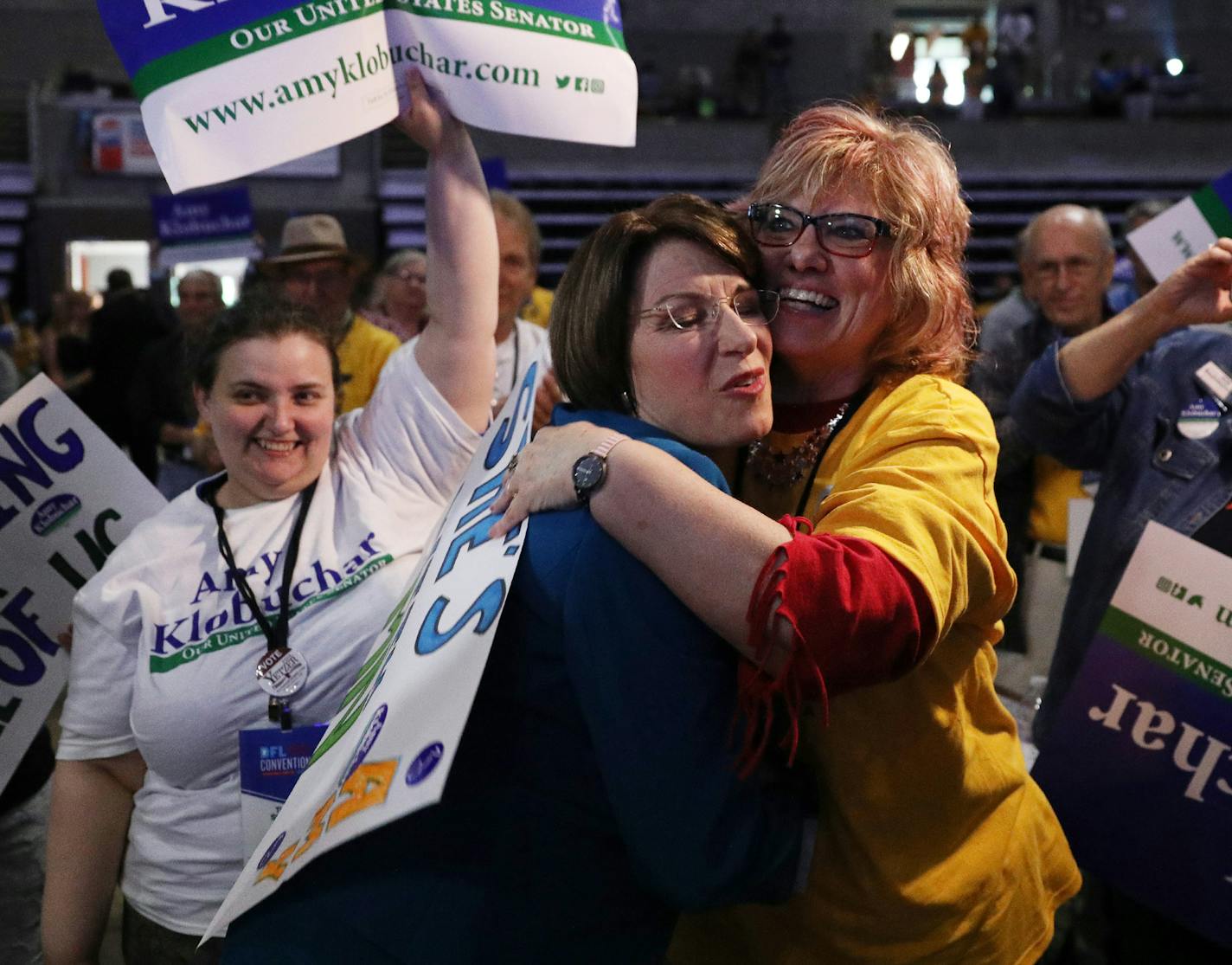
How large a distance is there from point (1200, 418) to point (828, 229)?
1.32m

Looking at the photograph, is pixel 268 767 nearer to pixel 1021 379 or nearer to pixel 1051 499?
pixel 1021 379

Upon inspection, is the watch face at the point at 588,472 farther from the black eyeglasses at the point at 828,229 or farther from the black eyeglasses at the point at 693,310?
the black eyeglasses at the point at 828,229

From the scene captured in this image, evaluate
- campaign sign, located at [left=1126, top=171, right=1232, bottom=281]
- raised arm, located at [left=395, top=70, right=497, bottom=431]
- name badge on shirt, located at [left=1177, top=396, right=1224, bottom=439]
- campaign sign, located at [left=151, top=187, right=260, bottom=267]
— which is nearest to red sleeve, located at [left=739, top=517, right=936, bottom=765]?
raised arm, located at [left=395, top=70, right=497, bottom=431]

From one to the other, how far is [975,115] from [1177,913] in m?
16.8

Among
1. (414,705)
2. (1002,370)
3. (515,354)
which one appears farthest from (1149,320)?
(515,354)

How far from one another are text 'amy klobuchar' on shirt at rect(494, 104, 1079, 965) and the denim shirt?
95 centimetres

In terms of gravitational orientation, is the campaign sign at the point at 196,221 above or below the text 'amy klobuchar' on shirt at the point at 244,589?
above

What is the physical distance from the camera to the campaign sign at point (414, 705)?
1192mm

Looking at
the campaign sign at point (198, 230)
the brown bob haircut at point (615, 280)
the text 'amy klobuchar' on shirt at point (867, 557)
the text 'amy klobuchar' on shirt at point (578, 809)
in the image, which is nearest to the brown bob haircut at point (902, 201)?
the text 'amy klobuchar' on shirt at point (867, 557)

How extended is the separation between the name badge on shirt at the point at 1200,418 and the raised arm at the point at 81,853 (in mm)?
1942

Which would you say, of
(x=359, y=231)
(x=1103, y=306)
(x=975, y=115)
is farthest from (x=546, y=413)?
(x=975, y=115)

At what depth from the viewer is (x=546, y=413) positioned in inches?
101

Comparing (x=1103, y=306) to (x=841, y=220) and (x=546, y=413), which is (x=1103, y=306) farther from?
(x=841, y=220)

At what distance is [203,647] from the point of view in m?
1.94
